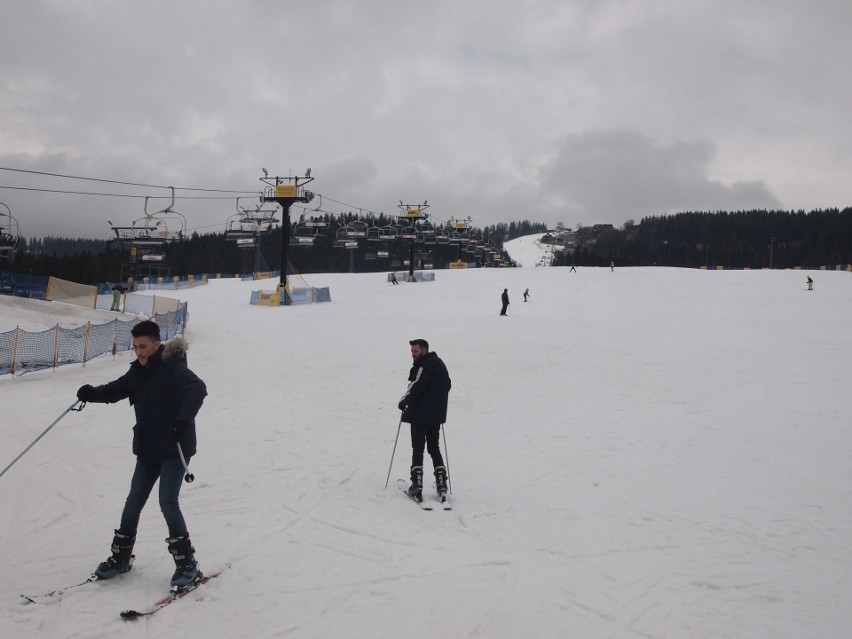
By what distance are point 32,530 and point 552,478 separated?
19.6ft

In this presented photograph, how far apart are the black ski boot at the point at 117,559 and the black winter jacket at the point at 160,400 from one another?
2.27 ft

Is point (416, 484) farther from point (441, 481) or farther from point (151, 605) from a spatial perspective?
point (151, 605)

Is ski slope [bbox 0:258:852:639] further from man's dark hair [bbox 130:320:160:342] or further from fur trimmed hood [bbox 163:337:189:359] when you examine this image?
man's dark hair [bbox 130:320:160:342]

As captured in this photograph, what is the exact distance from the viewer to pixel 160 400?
4258 millimetres

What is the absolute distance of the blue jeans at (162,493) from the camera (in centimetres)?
428

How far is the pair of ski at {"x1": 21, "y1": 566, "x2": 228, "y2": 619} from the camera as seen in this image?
12.9 feet

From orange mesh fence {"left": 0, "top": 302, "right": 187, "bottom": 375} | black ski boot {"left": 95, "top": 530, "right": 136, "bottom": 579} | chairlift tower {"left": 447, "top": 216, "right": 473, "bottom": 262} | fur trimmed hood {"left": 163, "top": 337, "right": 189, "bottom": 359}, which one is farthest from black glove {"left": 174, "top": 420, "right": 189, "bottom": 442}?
chairlift tower {"left": 447, "top": 216, "right": 473, "bottom": 262}

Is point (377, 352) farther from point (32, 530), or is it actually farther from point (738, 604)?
point (738, 604)

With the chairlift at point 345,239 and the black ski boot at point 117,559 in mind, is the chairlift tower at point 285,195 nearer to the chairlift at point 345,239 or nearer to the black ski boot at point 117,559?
the chairlift at point 345,239

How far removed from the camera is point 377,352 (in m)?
20.0

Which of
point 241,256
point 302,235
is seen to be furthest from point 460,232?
point 241,256

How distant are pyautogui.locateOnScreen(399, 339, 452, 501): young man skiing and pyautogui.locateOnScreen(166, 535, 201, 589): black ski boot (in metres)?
2.63

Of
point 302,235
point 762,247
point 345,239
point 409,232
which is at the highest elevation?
point 762,247

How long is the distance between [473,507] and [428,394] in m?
1.41
